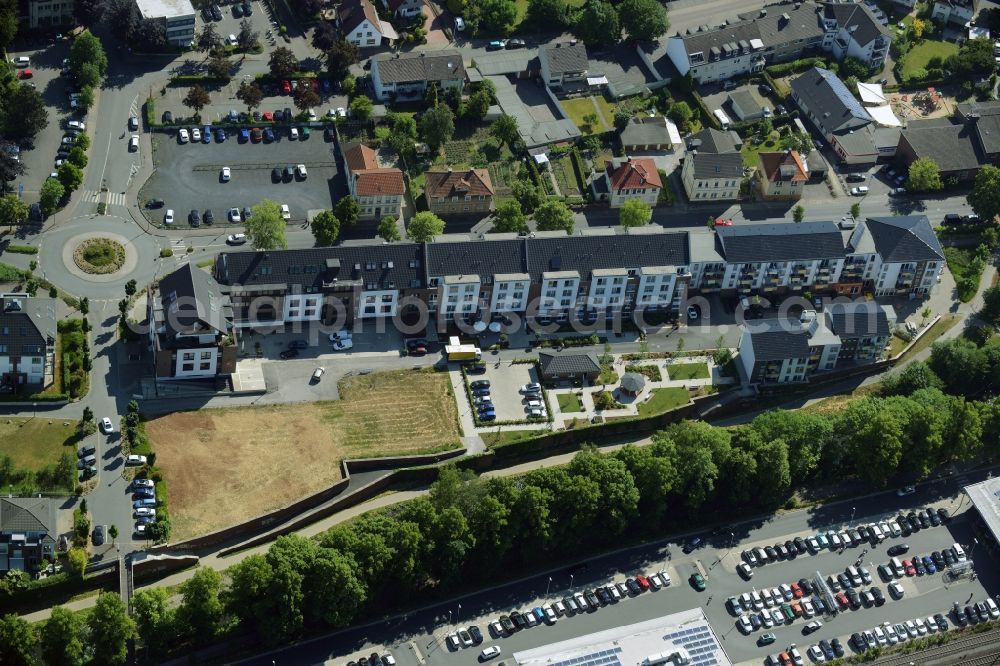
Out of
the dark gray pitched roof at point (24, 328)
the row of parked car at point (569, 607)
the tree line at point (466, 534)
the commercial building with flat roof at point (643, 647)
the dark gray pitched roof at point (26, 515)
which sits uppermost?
the dark gray pitched roof at point (24, 328)

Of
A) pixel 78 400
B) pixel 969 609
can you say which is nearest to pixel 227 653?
pixel 78 400

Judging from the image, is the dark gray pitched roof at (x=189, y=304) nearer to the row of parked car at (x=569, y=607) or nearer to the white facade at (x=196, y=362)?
the white facade at (x=196, y=362)

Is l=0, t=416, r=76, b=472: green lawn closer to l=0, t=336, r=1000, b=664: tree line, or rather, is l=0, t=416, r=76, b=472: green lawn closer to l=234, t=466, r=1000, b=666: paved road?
l=0, t=336, r=1000, b=664: tree line

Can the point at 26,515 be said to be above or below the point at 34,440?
below

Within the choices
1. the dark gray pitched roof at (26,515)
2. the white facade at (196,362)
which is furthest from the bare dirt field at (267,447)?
the dark gray pitched roof at (26,515)

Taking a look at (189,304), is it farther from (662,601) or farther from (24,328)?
(662,601)

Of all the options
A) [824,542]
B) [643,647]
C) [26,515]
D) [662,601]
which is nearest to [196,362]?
[26,515]

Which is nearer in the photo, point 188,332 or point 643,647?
point 643,647
